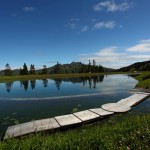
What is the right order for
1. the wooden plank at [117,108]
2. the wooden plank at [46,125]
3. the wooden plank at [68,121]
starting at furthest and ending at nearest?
1. the wooden plank at [117,108]
2. the wooden plank at [68,121]
3. the wooden plank at [46,125]

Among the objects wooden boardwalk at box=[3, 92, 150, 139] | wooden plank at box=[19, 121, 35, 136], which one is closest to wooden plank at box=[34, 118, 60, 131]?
wooden boardwalk at box=[3, 92, 150, 139]

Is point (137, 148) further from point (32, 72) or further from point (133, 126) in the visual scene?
point (32, 72)

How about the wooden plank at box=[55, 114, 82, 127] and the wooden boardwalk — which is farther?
the wooden plank at box=[55, 114, 82, 127]

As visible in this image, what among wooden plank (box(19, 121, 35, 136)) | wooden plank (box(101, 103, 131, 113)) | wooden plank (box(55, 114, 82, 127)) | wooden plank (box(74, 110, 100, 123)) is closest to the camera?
wooden plank (box(19, 121, 35, 136))

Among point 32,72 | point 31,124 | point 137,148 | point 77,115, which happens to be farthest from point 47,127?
point 32,72

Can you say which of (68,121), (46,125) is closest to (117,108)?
(68,121)

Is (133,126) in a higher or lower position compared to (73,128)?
higher

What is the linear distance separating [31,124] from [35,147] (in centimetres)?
803

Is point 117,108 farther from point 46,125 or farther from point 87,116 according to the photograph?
point 46,125

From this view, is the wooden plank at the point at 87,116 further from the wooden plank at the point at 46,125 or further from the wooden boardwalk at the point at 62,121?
the wooden plank at the point at 46,125

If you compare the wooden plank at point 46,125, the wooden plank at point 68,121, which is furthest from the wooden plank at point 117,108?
the wooden plank at point 46,125

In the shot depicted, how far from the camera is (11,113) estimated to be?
81.7 feet

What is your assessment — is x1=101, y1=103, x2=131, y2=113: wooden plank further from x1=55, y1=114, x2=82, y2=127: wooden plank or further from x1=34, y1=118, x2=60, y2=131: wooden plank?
x1=34, y1=118, x2=60, y2=131: wooden plank

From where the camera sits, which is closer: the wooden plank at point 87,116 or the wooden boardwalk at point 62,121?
the wooden boardwalk at point 62,121
